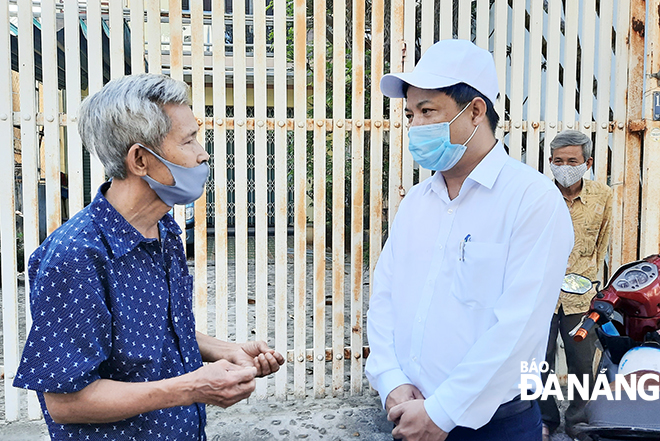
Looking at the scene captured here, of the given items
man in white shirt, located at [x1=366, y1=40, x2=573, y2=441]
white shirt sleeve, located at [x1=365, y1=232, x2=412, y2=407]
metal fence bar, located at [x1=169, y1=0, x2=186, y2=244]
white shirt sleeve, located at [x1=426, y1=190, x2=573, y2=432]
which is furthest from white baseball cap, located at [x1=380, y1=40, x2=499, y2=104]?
metal fence bar, located at [x1=169, y1=0, x2=186, y2=244]

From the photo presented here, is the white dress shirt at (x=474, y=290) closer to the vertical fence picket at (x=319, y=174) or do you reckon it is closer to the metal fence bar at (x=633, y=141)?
the vertical fence picket at (x=319, y=174)

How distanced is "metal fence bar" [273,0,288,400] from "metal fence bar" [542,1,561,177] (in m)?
1.80

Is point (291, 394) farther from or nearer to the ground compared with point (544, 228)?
nearer to the ground

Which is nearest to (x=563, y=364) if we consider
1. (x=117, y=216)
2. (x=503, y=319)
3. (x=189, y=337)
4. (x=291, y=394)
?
(x=291, y=394)

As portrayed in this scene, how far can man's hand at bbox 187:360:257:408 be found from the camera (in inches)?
54.6

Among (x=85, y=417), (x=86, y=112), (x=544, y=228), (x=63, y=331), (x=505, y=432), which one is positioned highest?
(x=86, y=112)

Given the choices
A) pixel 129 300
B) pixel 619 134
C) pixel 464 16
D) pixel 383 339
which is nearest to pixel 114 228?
pixel 129 300

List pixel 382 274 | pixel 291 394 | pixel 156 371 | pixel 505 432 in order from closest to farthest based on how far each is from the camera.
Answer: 1. pixel 156 371
2. pixel 505 432
3. pixel 382 274
4. pixel 291 394

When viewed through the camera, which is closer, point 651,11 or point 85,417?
point 85,417

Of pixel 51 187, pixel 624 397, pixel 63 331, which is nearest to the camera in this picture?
pixel 63 331

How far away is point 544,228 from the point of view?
154cm

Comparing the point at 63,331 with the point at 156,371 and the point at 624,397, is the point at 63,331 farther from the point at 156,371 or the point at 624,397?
the point at 624,397

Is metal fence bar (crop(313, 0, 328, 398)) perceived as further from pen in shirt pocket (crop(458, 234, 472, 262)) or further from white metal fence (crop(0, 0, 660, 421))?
pen in shirt pocket (crop(458, 234, 472, 262))

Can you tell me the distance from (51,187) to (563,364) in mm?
3746
